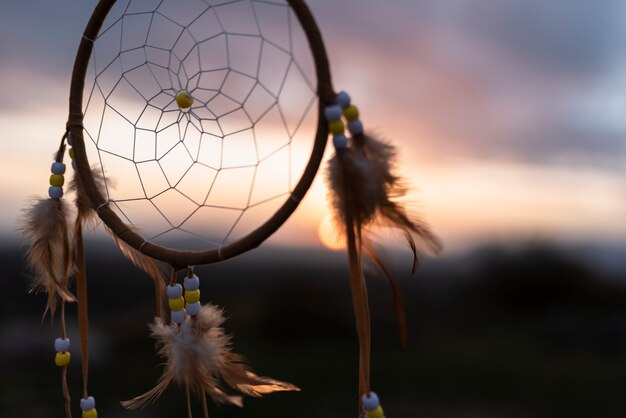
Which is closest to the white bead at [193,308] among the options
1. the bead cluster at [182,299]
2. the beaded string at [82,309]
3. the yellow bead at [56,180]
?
the bead cluster at [182,299]

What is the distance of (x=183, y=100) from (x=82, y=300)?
1.07 ft

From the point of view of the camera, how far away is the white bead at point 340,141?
0.62 meters

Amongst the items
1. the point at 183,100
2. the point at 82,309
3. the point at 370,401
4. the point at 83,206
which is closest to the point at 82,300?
the point at 82,309

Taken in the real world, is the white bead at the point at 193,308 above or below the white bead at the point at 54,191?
below

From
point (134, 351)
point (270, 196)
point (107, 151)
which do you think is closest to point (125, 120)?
point (107, 151)

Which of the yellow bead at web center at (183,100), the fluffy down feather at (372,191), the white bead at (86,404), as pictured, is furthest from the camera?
the white bead at (86,404)

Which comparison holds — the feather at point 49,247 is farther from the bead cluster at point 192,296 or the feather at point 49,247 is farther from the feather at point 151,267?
the bead cluster at point 192,296

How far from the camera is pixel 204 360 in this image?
726 mm

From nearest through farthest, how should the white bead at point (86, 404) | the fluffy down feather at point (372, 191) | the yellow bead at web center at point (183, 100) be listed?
the fluffy down feather at point (372, 191)
the yellow bead at web center at point (183, 100)
the white bead at point (86, 404)

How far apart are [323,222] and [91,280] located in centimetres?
133

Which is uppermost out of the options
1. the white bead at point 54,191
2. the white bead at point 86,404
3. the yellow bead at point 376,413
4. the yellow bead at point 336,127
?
the white bead at point 54,191

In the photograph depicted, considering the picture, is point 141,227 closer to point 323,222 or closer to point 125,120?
point 125,120

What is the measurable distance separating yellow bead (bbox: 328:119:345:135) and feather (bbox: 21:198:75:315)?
1.48ft

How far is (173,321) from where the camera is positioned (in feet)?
2.47
